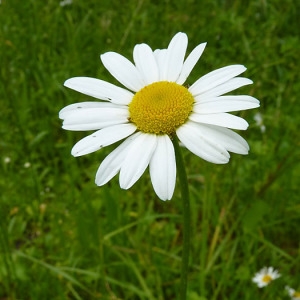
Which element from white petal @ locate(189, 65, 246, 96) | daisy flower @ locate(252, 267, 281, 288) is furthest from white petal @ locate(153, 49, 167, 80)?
daisy flower @ locate(252, 267, 281, 288)

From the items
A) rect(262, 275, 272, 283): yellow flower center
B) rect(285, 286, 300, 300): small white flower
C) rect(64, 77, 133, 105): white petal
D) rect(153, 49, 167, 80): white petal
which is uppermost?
rect(153, 49, 167, 80): white petal

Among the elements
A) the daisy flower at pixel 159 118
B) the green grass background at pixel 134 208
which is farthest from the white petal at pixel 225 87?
the green grass background at pixel 134 208

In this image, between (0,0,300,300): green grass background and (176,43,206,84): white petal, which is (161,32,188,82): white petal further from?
(0,0,300,300): green grass background

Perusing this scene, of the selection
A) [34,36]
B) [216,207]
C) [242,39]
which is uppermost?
[34,36]

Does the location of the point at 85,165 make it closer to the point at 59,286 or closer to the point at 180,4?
the point at 59,286

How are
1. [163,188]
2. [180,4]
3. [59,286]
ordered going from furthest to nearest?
[180,4], [59,286], [163,188]

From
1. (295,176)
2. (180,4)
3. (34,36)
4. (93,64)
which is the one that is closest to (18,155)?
(93,64)

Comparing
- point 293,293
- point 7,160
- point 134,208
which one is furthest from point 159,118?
point 7,160

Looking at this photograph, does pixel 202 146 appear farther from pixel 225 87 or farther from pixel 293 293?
pixel 293 293
